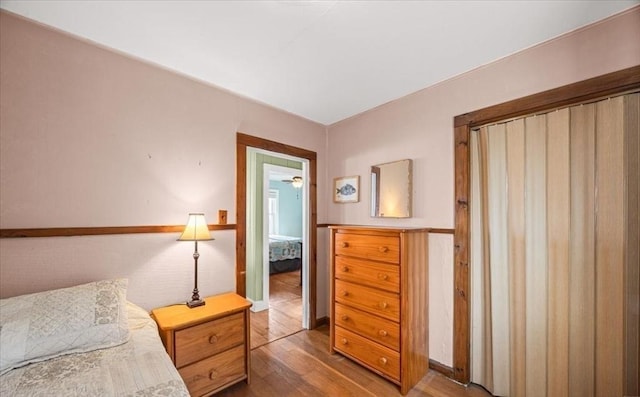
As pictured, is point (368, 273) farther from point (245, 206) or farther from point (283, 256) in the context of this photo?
point (283, 256)

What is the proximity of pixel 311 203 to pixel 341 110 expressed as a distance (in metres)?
1.11

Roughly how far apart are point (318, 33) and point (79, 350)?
214cm

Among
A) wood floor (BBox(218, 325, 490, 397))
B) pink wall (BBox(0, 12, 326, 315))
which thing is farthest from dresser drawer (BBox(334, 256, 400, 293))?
pink wall (BBox(0, 12, 326, 315))

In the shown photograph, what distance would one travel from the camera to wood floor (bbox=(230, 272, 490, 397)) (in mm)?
1912

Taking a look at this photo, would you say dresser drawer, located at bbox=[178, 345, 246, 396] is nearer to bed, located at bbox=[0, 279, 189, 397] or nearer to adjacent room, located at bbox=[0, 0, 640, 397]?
adjacent room, located at bbox=[0, 0, 640, 397]

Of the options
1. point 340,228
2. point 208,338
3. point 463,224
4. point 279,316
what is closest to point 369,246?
point 340,228

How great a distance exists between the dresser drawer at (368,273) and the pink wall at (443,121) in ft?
1.47

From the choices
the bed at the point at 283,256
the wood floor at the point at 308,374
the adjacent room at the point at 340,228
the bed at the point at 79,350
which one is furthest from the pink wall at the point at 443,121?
the bed at the point at 283,256

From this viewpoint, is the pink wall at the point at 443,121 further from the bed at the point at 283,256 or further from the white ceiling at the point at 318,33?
the bed at the point at 283,256

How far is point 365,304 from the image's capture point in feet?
7.23

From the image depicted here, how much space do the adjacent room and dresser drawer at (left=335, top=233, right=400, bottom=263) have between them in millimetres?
16

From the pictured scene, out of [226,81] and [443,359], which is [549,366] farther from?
[226,81]

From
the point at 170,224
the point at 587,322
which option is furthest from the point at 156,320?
the point at 587,322

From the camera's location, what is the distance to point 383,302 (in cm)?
207
